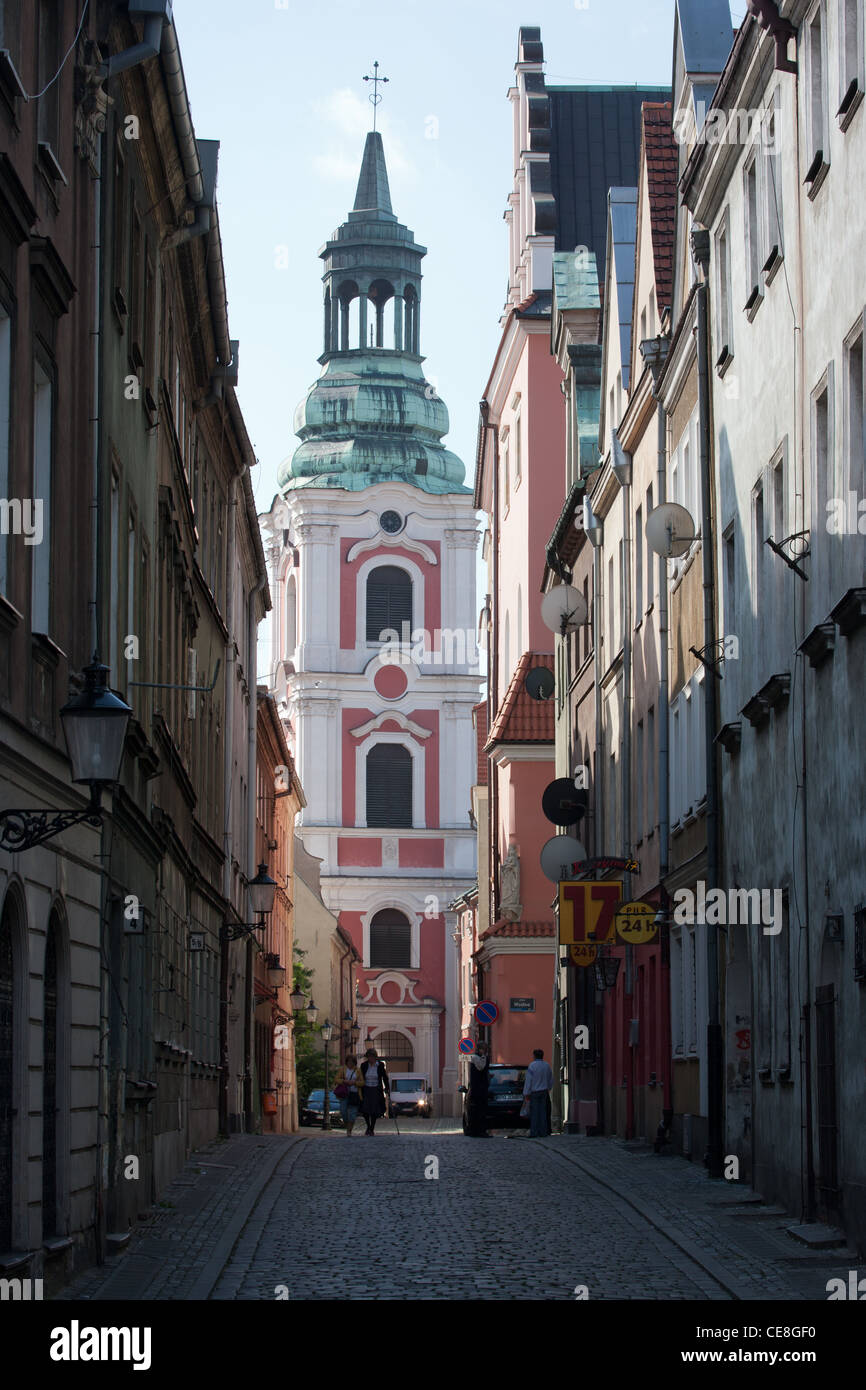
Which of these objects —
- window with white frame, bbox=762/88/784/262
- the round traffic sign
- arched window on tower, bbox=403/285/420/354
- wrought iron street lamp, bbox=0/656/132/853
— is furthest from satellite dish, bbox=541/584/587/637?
arched window on tower, bbox=403/285/420/354

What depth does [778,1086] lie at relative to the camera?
1797cm

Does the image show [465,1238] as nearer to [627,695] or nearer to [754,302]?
[754,302]

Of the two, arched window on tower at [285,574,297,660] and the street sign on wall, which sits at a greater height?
arched window on tower at [285,574,297,660]

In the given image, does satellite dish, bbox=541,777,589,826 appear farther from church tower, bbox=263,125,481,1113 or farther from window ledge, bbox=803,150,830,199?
church tower, bbox=263,125,481,1113

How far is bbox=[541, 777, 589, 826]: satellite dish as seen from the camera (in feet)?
125

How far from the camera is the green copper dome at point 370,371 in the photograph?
96.6 metres

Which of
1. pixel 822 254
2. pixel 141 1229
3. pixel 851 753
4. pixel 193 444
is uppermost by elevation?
pixel 193 444

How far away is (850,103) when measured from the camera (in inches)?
574

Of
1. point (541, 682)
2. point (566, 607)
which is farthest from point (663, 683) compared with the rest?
point (541, 682)

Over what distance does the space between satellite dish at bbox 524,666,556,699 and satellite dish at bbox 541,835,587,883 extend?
10609 mm

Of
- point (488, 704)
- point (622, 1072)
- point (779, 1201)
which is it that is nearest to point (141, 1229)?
point (779, 1201)

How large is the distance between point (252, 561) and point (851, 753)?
28.3 metres

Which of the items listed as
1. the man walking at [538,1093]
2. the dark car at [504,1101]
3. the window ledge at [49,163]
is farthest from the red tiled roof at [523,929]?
the window ledge at [49,163]
